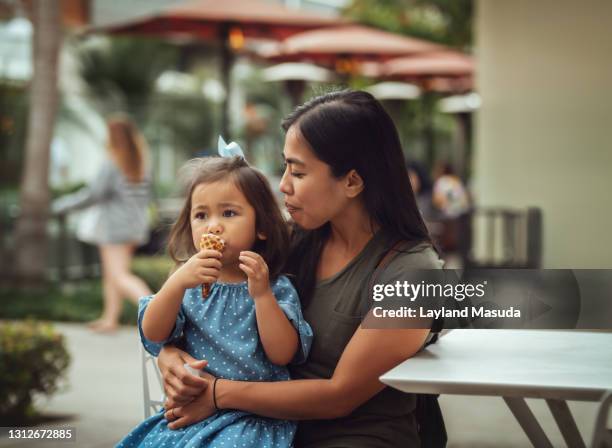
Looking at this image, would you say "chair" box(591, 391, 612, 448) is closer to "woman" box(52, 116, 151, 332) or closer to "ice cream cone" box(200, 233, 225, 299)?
"ice cream cone" box(200, 233, 225, 299)

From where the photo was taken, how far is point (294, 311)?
7.36 feet

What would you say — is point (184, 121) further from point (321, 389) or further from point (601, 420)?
point (601, 420)

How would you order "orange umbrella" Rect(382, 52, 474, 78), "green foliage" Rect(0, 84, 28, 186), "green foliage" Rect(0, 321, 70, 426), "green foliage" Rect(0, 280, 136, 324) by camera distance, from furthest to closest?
"orange umbrella" Rect(382, 52, 474, 78) < "green foliage" Rect(0, 84, 28, 186) < "green foliage" Rect(0, 280, 136, 324) < "green foliage" Rect(0, 321, 70, 426)

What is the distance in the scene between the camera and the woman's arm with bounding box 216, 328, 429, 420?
215 cm

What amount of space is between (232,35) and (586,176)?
484 cm

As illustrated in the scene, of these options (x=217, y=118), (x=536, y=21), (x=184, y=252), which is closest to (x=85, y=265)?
(x=536, y=21)

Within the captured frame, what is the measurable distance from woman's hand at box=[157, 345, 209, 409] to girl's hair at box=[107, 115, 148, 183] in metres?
5.72

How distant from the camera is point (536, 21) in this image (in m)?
7.70

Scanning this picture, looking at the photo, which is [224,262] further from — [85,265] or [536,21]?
[85,265]

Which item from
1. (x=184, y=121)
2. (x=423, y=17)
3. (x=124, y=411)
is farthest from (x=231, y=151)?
(x=423, y=17)

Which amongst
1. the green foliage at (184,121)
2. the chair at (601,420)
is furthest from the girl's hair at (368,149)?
the green foliage at (184,121)

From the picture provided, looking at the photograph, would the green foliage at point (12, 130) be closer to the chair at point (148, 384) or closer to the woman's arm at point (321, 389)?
the chair at point (148, 384)

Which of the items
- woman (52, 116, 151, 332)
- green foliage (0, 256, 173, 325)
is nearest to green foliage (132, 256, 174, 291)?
green foliage (0, 256, 173, 325)

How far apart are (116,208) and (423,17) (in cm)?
1608
